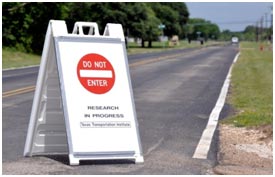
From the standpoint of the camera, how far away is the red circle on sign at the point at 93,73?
7.41 m

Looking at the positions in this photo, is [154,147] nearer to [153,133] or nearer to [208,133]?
[153,133]

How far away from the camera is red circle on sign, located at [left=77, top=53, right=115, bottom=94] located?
7.41 metres

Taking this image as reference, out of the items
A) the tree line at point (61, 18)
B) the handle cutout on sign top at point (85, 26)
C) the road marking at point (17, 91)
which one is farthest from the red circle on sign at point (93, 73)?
the tree line at point (61, 18)

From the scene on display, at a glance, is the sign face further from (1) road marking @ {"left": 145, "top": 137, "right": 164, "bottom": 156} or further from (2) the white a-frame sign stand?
(1) road marking @ {"left": 145, "top": 137, "right": 164, "bottom": 156}

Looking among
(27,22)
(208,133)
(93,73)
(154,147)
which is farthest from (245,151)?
(27,22)

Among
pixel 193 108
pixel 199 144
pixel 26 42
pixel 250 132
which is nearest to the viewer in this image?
pixel 199 144

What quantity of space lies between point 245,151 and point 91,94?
2412 mm

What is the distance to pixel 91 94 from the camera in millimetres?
7426

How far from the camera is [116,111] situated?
750 cm

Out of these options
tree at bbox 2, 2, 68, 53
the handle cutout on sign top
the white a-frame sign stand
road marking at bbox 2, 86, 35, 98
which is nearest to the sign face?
the white a-frame sign stand

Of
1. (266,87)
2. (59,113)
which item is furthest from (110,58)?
(266,87)

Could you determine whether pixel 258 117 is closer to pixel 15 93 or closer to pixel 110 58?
pixel 110 58

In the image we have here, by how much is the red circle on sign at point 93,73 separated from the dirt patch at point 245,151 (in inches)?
64.2

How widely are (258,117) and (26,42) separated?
131 ft
